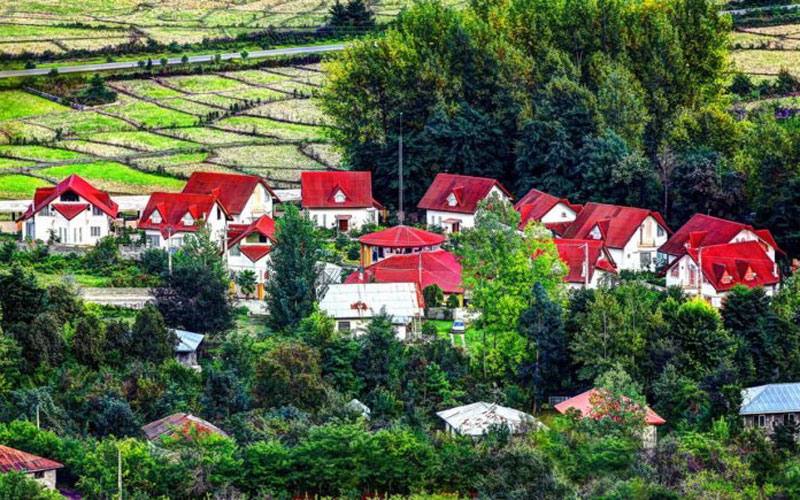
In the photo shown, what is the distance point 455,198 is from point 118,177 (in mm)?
19923

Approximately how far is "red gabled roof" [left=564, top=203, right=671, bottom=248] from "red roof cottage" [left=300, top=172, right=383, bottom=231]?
12.0 meters

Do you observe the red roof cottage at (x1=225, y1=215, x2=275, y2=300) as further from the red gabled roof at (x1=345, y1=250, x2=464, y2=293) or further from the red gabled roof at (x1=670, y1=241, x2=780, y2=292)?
the red gabled roof at (x1=670, y1=241, x2=780, y2=292)

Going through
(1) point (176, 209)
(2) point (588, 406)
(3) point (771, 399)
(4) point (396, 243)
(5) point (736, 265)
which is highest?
(1) point (176, 209)

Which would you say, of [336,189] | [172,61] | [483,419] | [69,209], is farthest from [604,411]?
[172,61]

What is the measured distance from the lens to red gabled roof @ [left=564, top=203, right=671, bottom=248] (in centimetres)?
7788

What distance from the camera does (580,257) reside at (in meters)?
74.5

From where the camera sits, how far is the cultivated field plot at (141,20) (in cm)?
12938

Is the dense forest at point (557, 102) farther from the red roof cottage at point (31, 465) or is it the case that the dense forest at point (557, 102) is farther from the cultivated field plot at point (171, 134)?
the red roof cottage at point (31, 465)

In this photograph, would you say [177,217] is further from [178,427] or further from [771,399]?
[771,399]

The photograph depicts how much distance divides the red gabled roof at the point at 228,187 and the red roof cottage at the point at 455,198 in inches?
303

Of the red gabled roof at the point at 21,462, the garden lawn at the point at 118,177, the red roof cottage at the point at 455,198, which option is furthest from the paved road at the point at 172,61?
the red gabled roof at the point at 21,462

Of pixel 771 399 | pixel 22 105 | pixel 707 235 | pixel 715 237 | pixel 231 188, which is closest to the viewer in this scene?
pixel 771 399

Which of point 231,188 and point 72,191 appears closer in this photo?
point 72,191

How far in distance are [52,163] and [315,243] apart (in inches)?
1228
